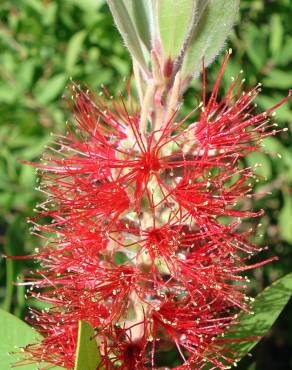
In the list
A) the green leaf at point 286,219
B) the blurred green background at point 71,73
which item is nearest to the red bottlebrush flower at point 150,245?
the blurred green background at point 71,73

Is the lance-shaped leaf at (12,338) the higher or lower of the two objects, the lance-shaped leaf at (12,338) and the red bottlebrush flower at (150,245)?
the lower

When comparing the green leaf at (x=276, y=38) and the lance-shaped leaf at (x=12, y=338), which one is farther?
the green leaf at (x=276, y=38)

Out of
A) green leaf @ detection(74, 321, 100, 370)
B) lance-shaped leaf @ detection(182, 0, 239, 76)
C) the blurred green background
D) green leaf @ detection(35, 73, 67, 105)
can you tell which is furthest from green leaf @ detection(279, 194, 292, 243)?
green leaf @ detection(74, 321, 100, 370)

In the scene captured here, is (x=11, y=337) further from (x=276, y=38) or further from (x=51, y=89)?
(x=276, y=38)

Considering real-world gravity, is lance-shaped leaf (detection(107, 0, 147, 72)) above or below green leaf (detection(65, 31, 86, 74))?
below

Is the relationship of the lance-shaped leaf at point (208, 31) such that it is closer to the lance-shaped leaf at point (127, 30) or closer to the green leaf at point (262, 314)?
the lance-shaped leaf at point (127, 30)

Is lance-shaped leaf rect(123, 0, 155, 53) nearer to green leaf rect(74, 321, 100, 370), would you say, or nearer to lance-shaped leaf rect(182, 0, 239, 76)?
lance-shaped leaf rect(182, 0, 239, 76)
